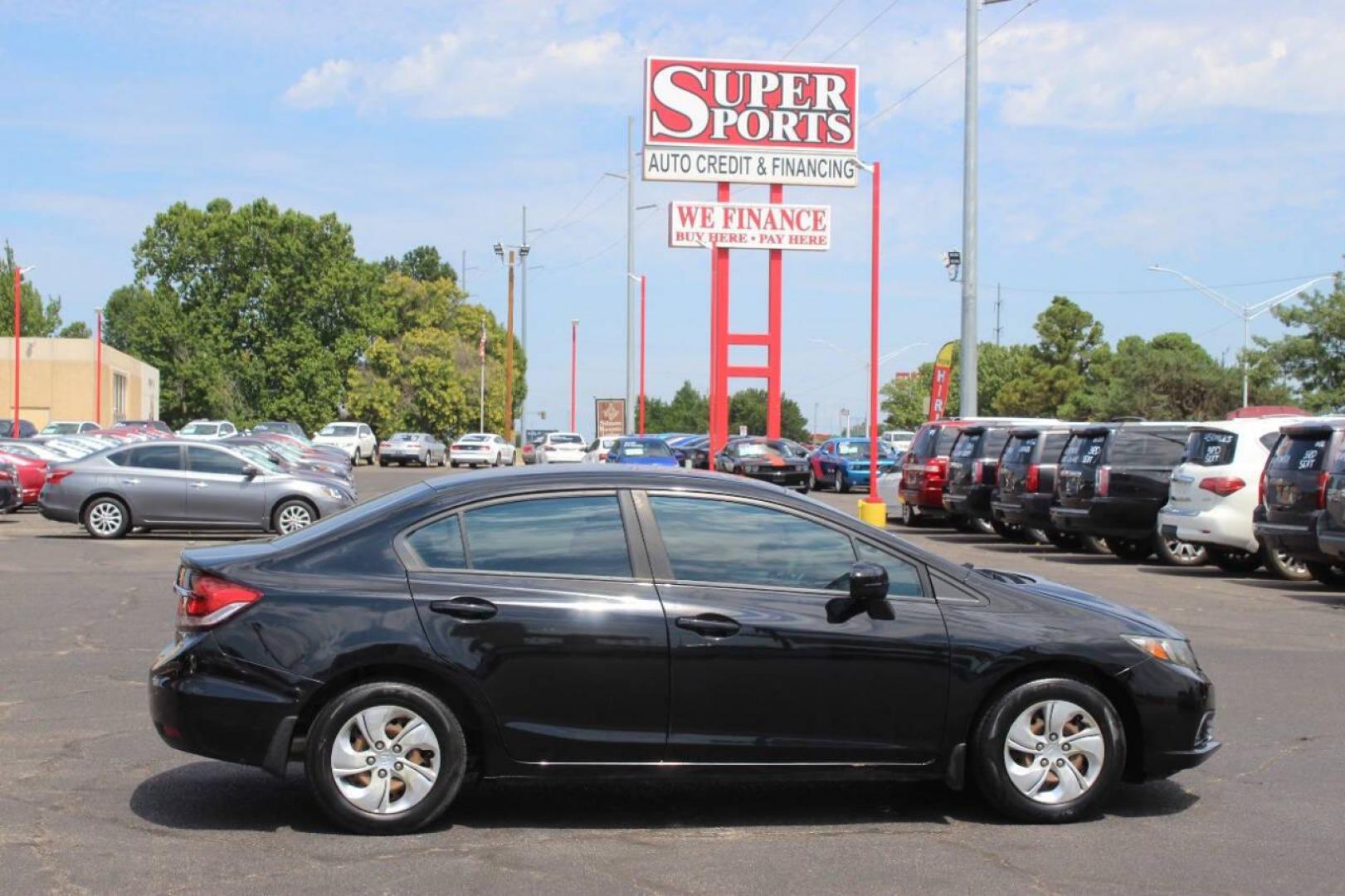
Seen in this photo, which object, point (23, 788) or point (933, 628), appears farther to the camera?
point (23, 788)

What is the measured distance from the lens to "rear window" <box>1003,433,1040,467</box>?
22156 mm

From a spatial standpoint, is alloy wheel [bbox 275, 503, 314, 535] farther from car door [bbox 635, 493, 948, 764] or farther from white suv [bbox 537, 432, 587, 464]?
white suv [bbox 537, 432, 587, 464]

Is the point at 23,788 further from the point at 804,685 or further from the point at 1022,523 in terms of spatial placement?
the point at 1022,523

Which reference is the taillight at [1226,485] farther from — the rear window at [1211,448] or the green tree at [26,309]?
the green tree at [26,309]

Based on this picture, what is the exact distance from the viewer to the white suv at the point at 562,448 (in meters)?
57.8

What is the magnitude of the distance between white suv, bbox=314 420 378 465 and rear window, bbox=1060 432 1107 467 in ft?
149

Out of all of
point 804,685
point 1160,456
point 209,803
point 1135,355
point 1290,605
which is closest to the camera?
point 804,685

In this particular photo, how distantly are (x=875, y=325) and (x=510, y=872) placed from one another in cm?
2570

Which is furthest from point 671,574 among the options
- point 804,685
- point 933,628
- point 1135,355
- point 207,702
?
point 1135,355

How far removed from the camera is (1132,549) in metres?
21.2

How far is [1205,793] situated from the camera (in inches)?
283

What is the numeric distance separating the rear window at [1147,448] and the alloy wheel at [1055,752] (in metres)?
14.1

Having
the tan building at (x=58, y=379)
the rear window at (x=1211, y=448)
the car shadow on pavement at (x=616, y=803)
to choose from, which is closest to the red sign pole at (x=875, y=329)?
the rear window at (x=1211, y=448)

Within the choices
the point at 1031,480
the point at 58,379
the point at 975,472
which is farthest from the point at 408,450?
the point at 1031,480
